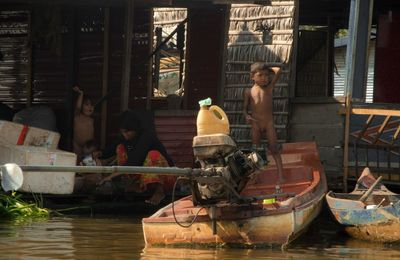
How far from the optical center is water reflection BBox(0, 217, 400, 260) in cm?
1023

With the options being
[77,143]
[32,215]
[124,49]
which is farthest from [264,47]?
[32,215]

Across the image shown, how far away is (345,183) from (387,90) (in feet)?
17.1

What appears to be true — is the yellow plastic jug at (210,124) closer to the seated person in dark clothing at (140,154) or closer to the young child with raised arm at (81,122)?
the seated person in dark clothing at (140,154)

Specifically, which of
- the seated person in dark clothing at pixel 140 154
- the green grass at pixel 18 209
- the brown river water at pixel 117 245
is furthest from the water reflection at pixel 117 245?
the seated person in dark clothing at pixel 140 154

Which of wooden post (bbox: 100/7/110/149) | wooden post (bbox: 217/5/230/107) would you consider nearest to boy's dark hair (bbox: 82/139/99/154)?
wooden post (bbox: 100/7/110/149)

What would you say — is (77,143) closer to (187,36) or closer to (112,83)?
(112,83)

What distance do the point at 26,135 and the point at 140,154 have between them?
5.12 feet

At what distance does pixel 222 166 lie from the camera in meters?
10.0

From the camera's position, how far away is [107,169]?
28.6ft

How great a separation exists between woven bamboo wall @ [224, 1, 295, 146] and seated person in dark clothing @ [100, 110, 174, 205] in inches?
98.2

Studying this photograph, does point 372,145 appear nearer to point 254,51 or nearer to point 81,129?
point 254,51

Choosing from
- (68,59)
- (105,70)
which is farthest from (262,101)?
(68,59)

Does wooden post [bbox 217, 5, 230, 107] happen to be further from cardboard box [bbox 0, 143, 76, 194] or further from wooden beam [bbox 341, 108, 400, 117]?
cardboard box [bbox 0, 143, 76, 194]

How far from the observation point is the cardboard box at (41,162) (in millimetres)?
12492
